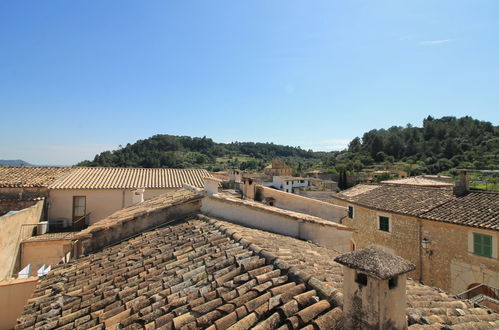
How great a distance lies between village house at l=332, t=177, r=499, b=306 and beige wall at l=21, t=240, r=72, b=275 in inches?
701

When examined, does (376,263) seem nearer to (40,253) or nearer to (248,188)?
(248,188)

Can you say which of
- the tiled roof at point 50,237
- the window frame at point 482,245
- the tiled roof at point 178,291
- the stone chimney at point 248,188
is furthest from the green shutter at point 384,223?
the tiled roof at point 50,237

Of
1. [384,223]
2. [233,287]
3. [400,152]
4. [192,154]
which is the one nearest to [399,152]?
[400,152]

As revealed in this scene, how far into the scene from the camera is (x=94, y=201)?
18578mm

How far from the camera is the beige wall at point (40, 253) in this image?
1434 cm

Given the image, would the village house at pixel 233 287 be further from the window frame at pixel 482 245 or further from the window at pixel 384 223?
the window at pixel 384 223

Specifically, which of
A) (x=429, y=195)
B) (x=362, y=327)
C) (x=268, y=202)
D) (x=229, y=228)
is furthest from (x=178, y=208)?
(x=429, y=195)

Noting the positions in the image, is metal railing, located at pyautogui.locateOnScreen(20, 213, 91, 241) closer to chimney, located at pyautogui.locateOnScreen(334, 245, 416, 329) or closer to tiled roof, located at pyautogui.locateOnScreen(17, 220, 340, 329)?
tiled roof, located at pyautogui.locateOnScreen(17, 220, 340, 329)

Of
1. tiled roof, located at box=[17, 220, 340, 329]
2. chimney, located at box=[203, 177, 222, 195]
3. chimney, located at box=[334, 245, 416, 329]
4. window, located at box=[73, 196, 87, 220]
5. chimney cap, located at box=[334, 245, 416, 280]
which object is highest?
chimney, located at box=[203, 177, 222, 195]

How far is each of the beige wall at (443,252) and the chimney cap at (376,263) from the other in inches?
511

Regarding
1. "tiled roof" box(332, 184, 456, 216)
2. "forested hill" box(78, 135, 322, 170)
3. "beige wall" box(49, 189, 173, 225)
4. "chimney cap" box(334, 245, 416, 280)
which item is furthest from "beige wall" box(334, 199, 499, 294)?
"forested hill" box(78, 135, 322, 170)

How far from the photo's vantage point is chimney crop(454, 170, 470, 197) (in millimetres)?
15602

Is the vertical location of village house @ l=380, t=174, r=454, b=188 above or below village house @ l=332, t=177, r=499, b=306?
above

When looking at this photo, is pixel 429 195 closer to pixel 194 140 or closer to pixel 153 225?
pixel 153 225
